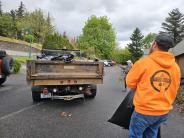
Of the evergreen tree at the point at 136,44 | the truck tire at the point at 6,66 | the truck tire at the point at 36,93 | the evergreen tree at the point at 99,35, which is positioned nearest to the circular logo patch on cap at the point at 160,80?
the truck tire at the point at 36,93

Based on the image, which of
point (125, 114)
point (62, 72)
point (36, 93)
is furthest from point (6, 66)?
point (125, 114)

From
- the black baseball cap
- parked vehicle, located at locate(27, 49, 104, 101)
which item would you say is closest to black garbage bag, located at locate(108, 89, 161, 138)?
the black baseball cap

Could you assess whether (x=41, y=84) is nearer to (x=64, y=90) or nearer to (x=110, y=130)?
(x=64, y=90)

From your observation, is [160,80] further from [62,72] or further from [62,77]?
[62,72]

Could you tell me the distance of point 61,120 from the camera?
7613 millimetres

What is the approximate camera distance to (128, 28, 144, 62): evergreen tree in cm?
9406

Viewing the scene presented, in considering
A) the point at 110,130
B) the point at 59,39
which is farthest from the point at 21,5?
the point at 110,130

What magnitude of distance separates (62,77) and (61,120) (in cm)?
198

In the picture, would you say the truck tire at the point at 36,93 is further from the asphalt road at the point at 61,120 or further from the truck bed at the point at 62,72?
the truck bed at the point at 62,72

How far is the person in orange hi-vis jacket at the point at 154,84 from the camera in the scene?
374 cm

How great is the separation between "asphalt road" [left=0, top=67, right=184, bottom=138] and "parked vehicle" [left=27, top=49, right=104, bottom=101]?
39cm

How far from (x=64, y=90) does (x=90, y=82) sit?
0.83 m

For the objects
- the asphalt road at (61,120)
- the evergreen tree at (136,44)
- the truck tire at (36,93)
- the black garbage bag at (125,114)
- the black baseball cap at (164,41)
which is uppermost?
the evergreen tree at (136,44)

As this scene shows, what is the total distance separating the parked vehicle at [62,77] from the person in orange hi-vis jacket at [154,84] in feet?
18.3
